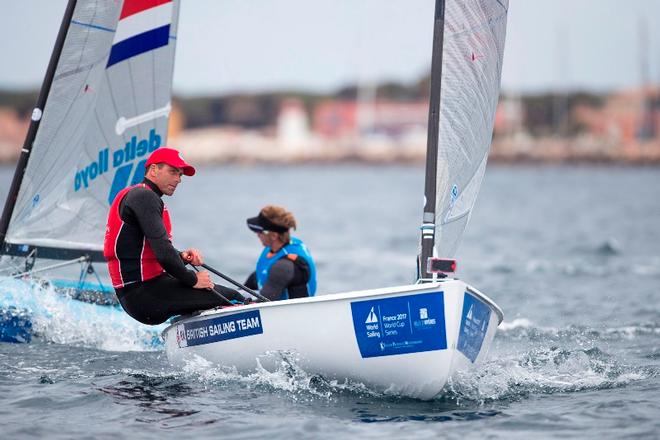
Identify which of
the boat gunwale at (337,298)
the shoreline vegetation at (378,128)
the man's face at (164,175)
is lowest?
the boat gunwale at (337,298)

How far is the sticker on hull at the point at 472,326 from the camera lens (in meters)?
5.90

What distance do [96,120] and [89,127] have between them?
0.27ft

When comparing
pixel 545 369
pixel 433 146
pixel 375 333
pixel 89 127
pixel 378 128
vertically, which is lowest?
pixel 545 369

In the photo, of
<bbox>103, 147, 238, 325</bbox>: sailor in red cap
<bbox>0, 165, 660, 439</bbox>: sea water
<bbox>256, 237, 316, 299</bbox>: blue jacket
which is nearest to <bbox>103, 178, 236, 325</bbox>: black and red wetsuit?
<bbox>103, 147, 238, 325</bbox>: sailor in red cap

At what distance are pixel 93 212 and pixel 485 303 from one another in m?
4.13

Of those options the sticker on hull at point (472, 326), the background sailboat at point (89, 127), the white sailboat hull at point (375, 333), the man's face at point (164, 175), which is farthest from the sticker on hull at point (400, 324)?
the background sailboat at point (89, 127)

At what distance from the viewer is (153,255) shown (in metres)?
6.47

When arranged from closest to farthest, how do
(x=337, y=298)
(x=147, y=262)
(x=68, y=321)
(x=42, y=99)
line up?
(x=337, y=298) < (x=147, y=262) < (x=68, y=321) < (x=42, y=99)

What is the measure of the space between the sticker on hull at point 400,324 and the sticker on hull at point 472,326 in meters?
0.16

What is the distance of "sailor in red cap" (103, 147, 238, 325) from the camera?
20.5 ft

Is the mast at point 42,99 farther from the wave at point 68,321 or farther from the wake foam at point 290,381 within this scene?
the wake foam at point 290,381

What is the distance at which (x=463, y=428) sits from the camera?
5691 mm

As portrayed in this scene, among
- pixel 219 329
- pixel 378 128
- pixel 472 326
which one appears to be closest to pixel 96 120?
pixel 219 329

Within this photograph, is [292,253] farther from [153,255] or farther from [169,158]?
[169,158]
